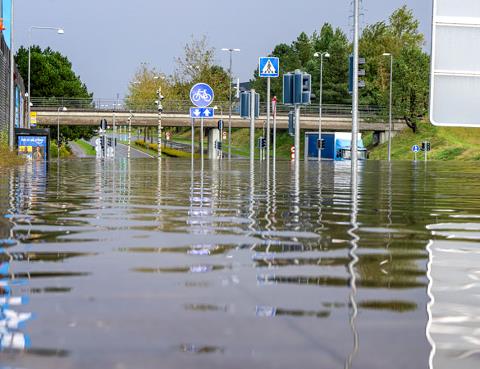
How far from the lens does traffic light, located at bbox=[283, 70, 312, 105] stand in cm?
3766

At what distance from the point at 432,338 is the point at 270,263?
3237mm

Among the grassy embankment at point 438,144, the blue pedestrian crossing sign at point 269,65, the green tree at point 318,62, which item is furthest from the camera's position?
the green tree at point 318,62

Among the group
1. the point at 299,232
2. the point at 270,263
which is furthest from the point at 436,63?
the point at 270,263

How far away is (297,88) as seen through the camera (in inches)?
1494

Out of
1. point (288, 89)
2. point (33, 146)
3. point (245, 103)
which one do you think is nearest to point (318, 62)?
point (33, 146)

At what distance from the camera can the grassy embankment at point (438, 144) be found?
102m

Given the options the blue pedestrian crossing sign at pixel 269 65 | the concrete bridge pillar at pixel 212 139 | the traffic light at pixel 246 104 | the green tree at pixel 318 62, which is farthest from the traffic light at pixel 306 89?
the green tree at pixel 318 62

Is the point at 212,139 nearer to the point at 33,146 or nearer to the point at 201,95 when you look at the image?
the point at 33,146

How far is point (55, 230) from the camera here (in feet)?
35.6

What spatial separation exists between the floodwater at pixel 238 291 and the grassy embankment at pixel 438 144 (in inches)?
3485

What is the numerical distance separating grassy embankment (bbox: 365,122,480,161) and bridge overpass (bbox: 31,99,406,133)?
132 inches

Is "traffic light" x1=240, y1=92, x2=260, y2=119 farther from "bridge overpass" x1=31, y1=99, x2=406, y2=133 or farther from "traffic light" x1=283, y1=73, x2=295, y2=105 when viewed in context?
"bridge overpass" x1=31, y1=99, x2=406, y2=133

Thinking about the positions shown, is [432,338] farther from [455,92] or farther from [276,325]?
[455,92]

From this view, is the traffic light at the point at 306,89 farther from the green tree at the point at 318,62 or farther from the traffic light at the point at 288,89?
the green tree at the point at 318,62
